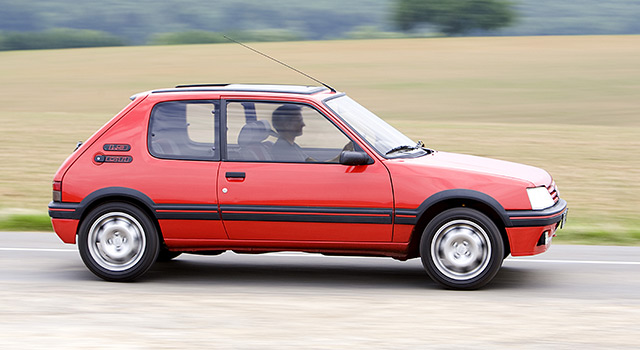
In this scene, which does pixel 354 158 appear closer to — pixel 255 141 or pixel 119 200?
pixel 255 141

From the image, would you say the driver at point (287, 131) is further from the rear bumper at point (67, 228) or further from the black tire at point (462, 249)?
the rear bumper at point (67, 228)

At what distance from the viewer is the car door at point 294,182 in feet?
23.3

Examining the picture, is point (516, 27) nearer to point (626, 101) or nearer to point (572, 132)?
point (626, 101)

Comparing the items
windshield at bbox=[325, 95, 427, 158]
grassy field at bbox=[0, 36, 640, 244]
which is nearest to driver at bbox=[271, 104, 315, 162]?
windshield at bbox=[325, 95, 427, 158]

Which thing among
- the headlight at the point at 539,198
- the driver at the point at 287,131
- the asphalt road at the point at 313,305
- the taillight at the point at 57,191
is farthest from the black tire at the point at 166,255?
the headlight at the point at 539,198

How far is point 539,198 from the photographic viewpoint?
7.11 meters

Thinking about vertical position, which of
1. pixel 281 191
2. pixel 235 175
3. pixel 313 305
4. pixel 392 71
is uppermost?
pixel 235 175

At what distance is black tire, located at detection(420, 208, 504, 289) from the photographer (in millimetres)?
7039

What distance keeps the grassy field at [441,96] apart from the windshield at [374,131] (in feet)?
9.61

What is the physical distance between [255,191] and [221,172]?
31 cm

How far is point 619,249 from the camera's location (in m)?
9.09

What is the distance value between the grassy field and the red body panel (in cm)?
316

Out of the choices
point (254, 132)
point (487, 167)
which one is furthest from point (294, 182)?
point (487, 167)

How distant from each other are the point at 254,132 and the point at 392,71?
3355 cm
